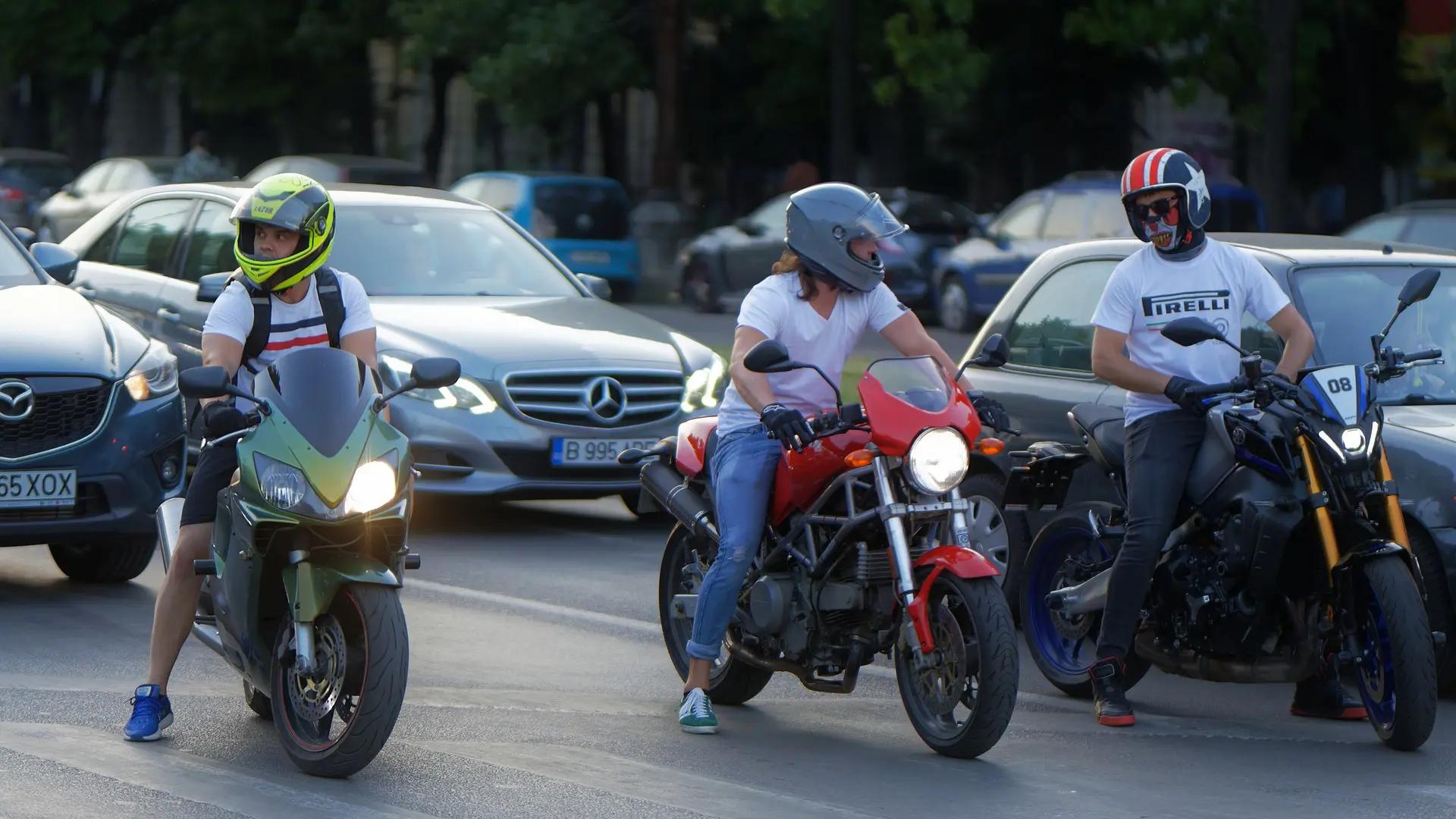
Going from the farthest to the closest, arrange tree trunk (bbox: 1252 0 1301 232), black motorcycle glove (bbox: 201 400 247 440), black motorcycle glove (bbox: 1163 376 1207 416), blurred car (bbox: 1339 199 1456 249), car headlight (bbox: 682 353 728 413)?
tree trunk (bbox: 1252 0 1301 232), blurred car (bbox: 1339 199 1456 249), car headlight (bbox: 682 353 728 413), black motorcycle glove (bbox: 1163 376 1207 416), black motorcycle glove (bbox: 201 400 247 440)

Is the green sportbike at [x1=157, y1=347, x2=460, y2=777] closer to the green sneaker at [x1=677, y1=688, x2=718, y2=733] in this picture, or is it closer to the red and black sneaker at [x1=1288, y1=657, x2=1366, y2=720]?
the green sneaker at [x1=677, y1=688, x2=718, y2=733]

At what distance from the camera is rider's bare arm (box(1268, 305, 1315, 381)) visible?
738cm

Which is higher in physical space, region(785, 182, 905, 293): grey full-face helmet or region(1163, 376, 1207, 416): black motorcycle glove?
region(785, 182, 905, 293): grey full-face helmet

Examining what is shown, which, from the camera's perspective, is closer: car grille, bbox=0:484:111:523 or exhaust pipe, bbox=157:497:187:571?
exhaust pipe, bbox=157:497:187:571

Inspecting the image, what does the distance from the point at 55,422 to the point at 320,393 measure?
10.2 ft

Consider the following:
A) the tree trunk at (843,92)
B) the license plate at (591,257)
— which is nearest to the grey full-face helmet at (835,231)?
the license plate at (591,257)

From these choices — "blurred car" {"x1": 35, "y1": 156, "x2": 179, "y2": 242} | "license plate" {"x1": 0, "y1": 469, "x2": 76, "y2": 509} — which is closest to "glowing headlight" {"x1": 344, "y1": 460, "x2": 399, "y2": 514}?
"license plate" {"x1": 0, "y1": 469, "x2": 76, "y2": 509}

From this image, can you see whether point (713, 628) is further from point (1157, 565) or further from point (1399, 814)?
point (1399, 814)

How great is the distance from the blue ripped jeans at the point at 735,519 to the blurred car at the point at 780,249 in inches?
793

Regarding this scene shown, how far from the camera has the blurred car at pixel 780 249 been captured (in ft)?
91.1

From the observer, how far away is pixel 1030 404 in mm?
8891

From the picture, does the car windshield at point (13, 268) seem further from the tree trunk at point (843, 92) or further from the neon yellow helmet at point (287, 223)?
the tree trunk at point (843, 92)

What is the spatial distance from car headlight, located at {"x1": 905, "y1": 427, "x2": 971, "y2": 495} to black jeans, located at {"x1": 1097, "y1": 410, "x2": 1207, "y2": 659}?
3.00 feet

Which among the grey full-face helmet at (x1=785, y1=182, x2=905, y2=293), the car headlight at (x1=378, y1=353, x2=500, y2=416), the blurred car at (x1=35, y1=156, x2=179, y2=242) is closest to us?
the grey full-face helmet at (x1=785, y1=182, x2=905, y2=293)
